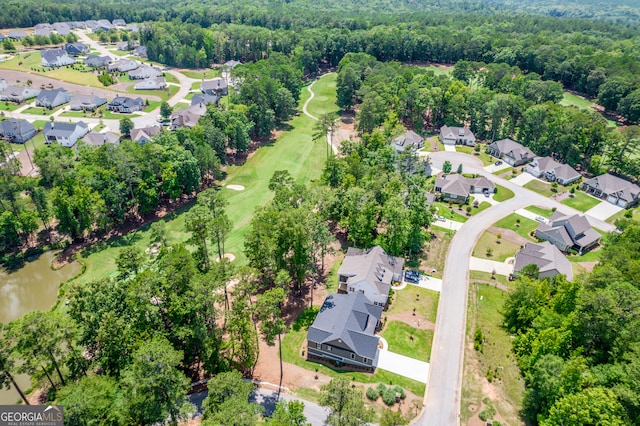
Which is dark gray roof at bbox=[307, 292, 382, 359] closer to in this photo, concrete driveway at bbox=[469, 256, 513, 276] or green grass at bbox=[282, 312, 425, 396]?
green grass at bbox=[282, 312, 425, 396]

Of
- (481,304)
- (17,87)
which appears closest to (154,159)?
(481,304)

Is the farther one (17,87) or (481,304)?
(17,87)

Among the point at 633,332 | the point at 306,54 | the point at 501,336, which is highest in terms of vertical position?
the point at 306,54

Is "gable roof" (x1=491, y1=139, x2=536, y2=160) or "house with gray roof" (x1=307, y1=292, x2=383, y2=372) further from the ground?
"gable roof" (x1=491, y1=139, x2=536, y2=160)

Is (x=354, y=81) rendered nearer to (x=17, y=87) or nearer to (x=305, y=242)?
(x=305, y=242)

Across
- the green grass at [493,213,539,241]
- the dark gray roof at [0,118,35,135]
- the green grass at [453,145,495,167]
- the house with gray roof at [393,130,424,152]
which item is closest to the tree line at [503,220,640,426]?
the green grass at [493,213,539,241]

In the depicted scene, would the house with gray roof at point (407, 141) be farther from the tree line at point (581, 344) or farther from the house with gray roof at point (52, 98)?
the house with gray roof at point (52, 98)

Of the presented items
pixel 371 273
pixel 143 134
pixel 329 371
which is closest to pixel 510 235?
pixel 371 273
